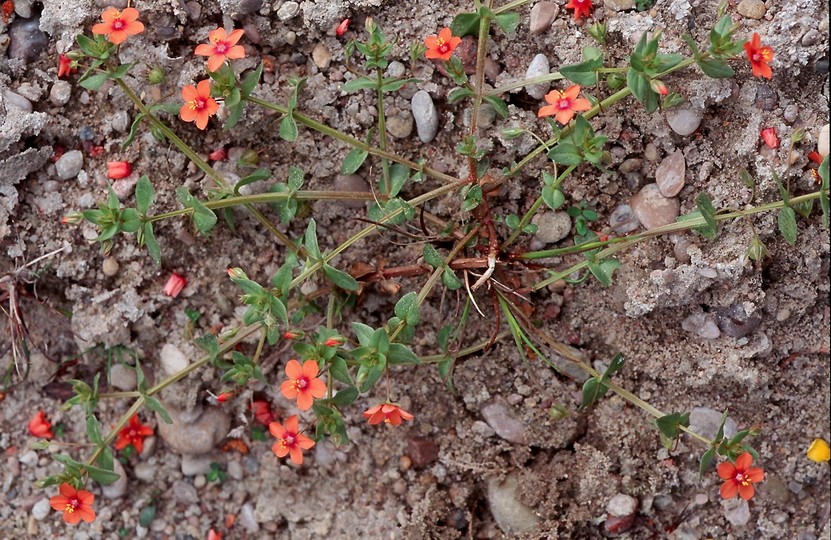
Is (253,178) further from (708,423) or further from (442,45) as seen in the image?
(708,423)

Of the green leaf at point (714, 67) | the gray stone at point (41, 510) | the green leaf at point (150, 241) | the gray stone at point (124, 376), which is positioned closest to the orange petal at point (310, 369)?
the green leaf at point (150, 241)

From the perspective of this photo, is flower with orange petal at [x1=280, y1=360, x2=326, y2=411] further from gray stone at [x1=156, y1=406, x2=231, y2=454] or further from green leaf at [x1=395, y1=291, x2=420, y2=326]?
gray stone at [x1=156, y1=406, x2=231, y2=454]

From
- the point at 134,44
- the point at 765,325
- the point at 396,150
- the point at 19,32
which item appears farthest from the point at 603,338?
the point at 19,32

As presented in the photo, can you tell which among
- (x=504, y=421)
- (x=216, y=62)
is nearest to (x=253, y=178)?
(x=216, y=62)

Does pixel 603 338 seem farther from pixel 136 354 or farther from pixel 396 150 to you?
pixel 136 354

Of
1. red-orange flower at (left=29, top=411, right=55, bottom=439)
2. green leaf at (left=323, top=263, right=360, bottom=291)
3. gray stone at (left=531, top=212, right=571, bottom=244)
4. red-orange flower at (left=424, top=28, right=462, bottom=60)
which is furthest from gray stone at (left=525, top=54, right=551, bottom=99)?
red-orange flower at (left=29, top=411, right=55, bottom=439)
